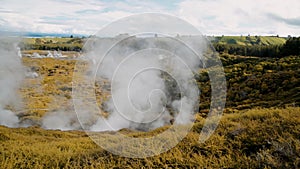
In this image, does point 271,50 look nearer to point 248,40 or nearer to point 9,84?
point 9,84

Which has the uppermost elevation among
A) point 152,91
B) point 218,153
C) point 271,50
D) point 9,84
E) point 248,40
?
point 248,40

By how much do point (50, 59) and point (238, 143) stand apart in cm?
10501

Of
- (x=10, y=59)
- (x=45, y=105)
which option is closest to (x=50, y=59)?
(x=10, y=59)

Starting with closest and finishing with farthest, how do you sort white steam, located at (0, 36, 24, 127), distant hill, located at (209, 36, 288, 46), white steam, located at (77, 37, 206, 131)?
white steam, located at (77, 37, 206, 131)
white steam, located at (0, 36, 24, 127)
distant hill, located at (209, 36, 288, 46)

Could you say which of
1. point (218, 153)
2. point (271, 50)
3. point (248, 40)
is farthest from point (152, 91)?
point (248, 40)

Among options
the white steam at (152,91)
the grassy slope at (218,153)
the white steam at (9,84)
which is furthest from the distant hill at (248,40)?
the grassy slope at (218,153)

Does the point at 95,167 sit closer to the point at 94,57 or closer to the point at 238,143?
the point at 238,143

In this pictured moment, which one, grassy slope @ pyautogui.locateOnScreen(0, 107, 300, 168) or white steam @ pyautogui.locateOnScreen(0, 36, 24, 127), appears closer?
grassy slope @ pyautogui.locateOnScreen(0, 107, 300, 168)

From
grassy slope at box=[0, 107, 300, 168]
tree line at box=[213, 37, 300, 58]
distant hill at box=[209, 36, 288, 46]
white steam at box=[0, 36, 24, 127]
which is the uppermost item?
distant hill at box=[209, 36, 288, 46]

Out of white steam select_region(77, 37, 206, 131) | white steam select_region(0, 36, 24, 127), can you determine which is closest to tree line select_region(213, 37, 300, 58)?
white steam select_region(77, 37, 206, 131)

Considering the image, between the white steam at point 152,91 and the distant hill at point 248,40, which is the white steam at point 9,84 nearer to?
the white steam at point 152,91

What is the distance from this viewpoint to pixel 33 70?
8250cm

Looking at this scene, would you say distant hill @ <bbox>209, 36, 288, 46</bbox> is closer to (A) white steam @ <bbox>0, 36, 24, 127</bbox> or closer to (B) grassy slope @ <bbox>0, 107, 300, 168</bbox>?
(A) white steam @ <bbox>0, 36, 24, 127</bbox>

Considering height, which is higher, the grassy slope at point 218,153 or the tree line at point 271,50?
the tree line at point 271,50
